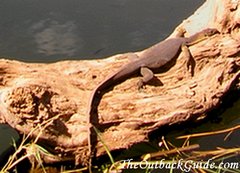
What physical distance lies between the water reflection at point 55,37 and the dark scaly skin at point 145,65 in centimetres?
78

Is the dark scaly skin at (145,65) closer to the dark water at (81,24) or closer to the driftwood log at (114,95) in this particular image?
the driftwood log at (114,95)

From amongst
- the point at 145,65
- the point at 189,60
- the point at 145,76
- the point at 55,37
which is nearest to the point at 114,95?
the point at 145,76

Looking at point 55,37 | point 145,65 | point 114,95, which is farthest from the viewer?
point 55,37

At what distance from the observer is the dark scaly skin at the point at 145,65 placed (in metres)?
3.26

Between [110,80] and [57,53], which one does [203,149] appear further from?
[57,53]

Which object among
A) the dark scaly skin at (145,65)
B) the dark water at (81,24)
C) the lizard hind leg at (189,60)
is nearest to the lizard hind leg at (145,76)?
the dark scaly skin at (145,65)

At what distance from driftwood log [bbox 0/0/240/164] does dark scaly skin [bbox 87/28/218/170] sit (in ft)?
0.12

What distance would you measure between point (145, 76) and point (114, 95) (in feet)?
1.01

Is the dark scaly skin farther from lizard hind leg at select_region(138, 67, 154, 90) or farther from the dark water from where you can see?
the dark water

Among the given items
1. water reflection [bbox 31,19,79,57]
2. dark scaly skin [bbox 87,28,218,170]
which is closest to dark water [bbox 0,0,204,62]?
water reflection [bbox 31,19,79,57]

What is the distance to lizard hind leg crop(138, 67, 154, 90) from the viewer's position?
11.6ft

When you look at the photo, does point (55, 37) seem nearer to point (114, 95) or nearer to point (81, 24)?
point (81, 24)

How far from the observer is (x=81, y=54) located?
14.6 ft

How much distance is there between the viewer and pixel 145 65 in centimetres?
383
